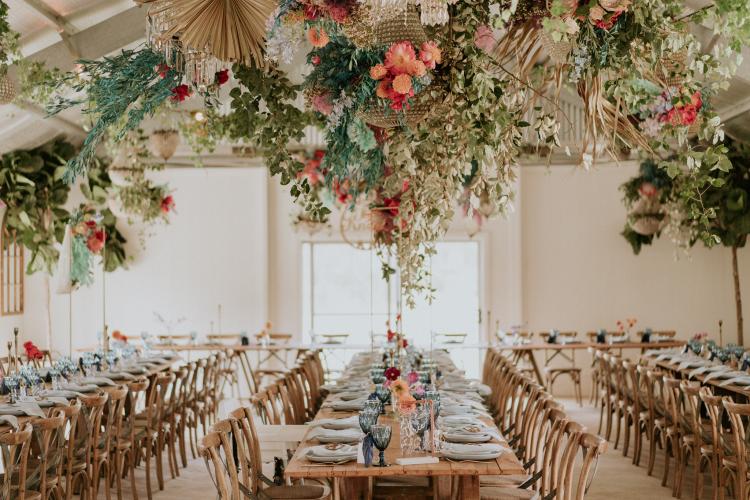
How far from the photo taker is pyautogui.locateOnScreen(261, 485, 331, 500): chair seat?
4.83 m

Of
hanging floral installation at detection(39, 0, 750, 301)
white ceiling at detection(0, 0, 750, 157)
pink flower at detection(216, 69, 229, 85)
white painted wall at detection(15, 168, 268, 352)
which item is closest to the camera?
hanging floral installation at detection(39, 0, 750, 301)

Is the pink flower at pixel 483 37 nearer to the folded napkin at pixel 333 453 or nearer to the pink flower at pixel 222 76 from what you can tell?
the pink flower at pixel 222 76

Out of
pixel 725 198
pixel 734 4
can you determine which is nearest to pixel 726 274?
pixel 725 198

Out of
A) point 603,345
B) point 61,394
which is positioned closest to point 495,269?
point 603,345

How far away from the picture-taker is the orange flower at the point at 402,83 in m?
3.25

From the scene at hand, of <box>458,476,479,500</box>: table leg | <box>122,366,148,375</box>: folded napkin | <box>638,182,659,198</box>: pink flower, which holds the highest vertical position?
<box>638,182,659,198</box>: pink flower

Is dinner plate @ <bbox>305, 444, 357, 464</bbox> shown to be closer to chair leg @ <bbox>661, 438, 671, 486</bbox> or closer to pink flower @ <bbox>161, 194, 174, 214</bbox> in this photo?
chair leg @ <bbox>661, 438, 671, 486</bbox>

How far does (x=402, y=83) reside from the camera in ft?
10.7

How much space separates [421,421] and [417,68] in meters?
1.97

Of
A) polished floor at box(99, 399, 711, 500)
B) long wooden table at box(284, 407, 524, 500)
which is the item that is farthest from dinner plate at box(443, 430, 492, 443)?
polished floor at box(99, 399, 711, 500)

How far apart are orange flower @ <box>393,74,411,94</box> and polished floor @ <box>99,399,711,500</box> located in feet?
15.5

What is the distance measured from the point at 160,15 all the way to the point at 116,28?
22.5 feet

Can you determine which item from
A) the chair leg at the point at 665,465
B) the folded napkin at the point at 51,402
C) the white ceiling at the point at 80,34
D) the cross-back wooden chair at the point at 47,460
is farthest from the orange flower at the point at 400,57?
the white ceiling at the point at 80,34

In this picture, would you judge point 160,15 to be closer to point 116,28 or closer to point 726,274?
point 116,28
